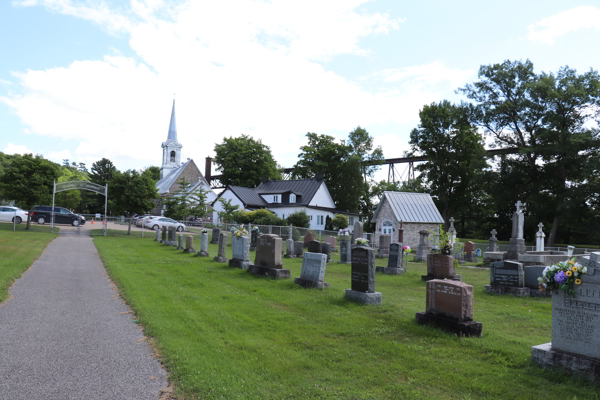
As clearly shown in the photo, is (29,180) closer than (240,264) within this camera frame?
No

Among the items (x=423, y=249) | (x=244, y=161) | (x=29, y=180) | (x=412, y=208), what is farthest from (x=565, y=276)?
(x=244, y=161)

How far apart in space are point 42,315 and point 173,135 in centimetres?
7644

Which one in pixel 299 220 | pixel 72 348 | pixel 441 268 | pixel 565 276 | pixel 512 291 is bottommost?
pixel 72 348

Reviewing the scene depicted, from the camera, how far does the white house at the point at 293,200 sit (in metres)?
53.2

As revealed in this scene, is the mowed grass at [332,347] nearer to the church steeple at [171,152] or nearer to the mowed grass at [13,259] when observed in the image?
the mowed grass at [13,259]

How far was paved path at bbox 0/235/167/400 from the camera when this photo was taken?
5094 mm

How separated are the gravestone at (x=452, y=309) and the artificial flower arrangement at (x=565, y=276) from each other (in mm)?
1536

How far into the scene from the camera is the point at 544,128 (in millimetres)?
40688

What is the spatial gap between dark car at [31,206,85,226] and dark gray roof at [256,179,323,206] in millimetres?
23338

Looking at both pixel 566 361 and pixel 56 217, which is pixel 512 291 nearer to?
pixel 566 361

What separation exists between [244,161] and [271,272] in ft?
171

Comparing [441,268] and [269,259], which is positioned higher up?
[269,259]

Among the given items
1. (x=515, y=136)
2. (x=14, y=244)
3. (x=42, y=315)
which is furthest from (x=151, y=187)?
(x=515, y=136)

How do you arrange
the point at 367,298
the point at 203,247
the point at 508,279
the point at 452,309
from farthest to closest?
the point at 203,247
the point at 508,279
the point at 367,298
the point at 452,309
